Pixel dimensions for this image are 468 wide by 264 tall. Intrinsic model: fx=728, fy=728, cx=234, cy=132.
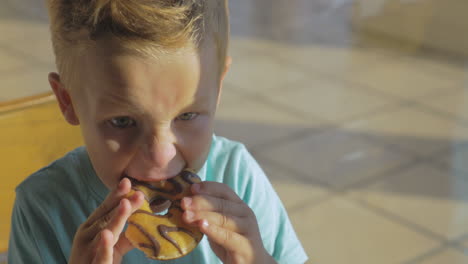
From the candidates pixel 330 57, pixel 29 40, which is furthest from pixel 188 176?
pixel 29 40

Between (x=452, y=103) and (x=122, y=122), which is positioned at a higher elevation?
(x=122, y=122)

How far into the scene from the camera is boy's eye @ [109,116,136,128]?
0.80 m

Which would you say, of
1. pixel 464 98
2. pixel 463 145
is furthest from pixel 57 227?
pixel 464 98

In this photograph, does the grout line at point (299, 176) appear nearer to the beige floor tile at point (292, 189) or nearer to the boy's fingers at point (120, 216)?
the beige floor tile at point (292, 189)

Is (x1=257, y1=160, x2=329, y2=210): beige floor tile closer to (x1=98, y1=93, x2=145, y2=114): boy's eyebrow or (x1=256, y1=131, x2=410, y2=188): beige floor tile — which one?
(x1=256, y1=131, x2=410, y2=188): beige floor tile

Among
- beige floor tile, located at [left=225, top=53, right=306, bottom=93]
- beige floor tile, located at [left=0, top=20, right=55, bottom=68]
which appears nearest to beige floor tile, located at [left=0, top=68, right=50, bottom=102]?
beige floor tile, located at [left=0, top=20, right=55, bottom=68]

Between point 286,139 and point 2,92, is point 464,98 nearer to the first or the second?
point 286,139

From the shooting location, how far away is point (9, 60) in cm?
329

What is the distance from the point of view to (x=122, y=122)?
→ 809 millimetres

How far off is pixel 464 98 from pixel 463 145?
1.48 ft

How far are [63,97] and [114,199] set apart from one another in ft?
0.58

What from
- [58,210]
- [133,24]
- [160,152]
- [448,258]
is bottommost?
[448,258]

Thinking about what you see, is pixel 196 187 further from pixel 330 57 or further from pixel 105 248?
pixel 330 57

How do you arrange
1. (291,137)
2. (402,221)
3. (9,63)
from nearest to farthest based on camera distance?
(402,221) → (291,137) → (9,63)
